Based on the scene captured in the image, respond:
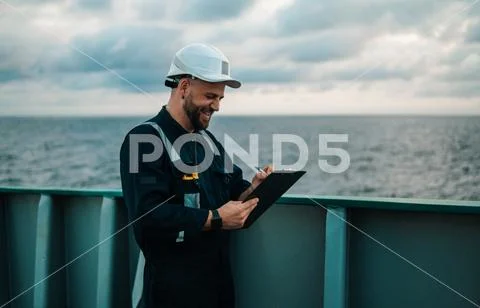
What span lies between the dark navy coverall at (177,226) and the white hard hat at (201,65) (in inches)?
6.6

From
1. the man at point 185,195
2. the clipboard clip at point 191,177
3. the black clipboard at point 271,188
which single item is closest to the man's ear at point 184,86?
the man at point 185,195

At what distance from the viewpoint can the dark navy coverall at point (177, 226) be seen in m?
1.80

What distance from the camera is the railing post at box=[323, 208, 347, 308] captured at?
242 centimetres

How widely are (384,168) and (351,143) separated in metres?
13.4

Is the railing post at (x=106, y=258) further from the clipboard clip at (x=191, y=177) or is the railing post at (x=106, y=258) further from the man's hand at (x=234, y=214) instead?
the man's hand at (x=234, y=214)

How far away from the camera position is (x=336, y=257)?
7.98 feet

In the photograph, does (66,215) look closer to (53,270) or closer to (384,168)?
(53,270)

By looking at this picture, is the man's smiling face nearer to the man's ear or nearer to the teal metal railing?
the man's ear

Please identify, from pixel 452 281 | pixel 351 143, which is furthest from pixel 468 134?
pixel 452 281

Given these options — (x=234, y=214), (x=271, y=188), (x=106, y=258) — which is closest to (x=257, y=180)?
(x=271, y=188)

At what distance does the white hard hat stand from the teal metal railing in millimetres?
824

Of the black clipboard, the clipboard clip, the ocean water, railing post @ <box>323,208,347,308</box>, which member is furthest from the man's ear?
the ocean water

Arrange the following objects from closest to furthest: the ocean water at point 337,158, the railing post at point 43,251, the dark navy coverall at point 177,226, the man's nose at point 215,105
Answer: the dark navy coverall at point 177,226
the man's nose at point 215,105
the railing post at point 43,251
the ocean water at point 337,158

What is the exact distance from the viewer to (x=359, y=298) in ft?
8.34
